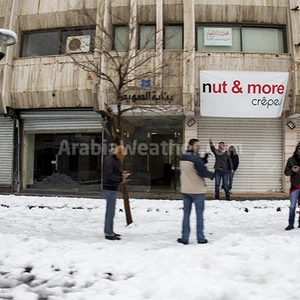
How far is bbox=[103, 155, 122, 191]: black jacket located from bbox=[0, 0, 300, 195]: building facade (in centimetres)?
551

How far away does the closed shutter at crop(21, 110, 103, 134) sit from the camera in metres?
12.8

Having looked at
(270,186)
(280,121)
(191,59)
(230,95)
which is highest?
(191,59)

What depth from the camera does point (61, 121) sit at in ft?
43.2

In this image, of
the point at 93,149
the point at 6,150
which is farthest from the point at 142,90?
the point at 6,150

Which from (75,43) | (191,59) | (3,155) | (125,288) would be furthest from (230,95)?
(3,155)

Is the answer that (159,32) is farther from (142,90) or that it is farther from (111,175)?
(111,175)

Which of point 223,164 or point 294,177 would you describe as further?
point 223,164

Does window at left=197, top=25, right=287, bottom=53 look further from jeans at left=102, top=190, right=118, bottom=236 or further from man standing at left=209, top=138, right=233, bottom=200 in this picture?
jeans at left=102, top=190, right=118, bottom=236

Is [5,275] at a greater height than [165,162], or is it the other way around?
[165,162]

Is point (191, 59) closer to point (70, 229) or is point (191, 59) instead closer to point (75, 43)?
point (75, 43)

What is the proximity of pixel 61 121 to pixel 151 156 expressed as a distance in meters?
4.34

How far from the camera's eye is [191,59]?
37.3ft

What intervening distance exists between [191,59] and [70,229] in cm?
788

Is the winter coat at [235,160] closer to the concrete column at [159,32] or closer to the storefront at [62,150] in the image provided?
the concrete column at [159,32]
